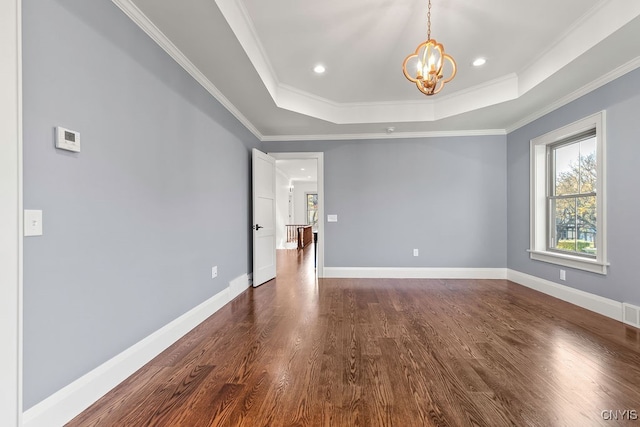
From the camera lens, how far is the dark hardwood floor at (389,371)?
148cm

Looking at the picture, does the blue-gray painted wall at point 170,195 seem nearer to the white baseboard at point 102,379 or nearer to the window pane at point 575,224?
the white baseboard at point 102,379

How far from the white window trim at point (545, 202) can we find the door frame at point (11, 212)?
4635 millimetres

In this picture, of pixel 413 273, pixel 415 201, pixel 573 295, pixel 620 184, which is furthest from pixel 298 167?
pixel 620 184

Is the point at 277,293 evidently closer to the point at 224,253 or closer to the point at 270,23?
the point at 224,253

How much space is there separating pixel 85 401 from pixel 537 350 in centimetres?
308

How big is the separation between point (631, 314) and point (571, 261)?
809mm

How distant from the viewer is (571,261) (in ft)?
11.0

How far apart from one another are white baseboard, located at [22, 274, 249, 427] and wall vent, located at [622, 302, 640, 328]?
417cm

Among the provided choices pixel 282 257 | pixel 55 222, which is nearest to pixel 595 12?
pixel 55 222

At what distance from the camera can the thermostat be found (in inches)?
55.6

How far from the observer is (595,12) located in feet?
7.53

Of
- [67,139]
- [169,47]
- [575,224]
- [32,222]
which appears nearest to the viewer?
[32,222]

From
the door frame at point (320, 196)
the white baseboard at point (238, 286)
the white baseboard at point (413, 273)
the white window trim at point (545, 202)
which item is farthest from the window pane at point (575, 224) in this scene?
the white baseboard at point (238, 286)

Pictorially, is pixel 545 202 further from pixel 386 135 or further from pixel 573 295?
pixel 386 135
